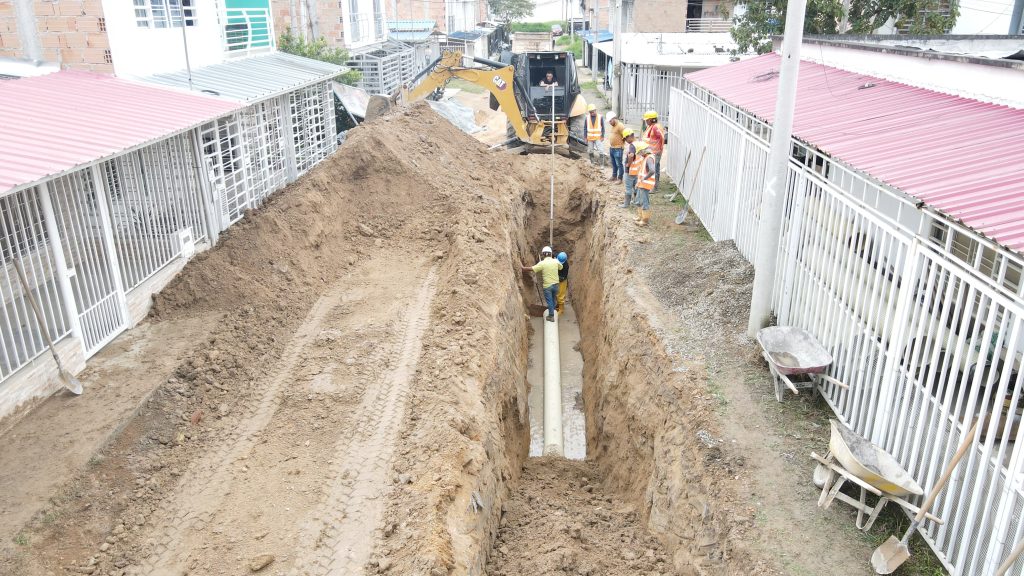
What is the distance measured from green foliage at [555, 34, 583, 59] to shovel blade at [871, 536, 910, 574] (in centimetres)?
5795

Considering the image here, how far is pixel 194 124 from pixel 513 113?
10682 mm

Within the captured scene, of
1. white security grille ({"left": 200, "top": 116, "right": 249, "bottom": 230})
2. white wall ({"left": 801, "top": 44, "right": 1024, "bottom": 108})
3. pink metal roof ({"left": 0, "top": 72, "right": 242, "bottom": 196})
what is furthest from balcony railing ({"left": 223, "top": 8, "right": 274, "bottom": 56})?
white wall ({"left": 801, "top": 44, "right": 1024, "bottom": 108})

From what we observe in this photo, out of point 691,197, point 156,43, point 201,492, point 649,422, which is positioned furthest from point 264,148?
point 649,422

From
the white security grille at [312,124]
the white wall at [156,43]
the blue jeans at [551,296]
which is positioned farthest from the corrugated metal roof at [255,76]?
the blue jeans at [551,296]

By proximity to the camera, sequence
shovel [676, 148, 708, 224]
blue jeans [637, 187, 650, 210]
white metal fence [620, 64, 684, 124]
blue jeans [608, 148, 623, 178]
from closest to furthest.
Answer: blue jeans [637, 187, 650, 210], shovel [676, 148, 708, 224], blue jeans [608, 148, 623, 178], white metal fence [620, 64, 684, 124]

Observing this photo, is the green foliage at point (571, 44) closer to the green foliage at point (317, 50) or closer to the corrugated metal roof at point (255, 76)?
the green foliage at point (317, 50)

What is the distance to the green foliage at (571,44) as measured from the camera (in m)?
61.5

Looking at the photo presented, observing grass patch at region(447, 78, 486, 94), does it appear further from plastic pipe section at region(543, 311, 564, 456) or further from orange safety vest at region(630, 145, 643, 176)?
plastic pipe section at region(543, 311, 564, 456)

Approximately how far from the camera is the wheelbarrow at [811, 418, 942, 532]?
6.07 metres

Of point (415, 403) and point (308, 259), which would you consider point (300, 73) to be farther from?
point (415, 403)

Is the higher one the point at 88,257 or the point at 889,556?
the point at 88,257

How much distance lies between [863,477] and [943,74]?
284 inches

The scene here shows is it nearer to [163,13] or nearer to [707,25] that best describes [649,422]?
[163,13]

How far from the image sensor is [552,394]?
12859mm
